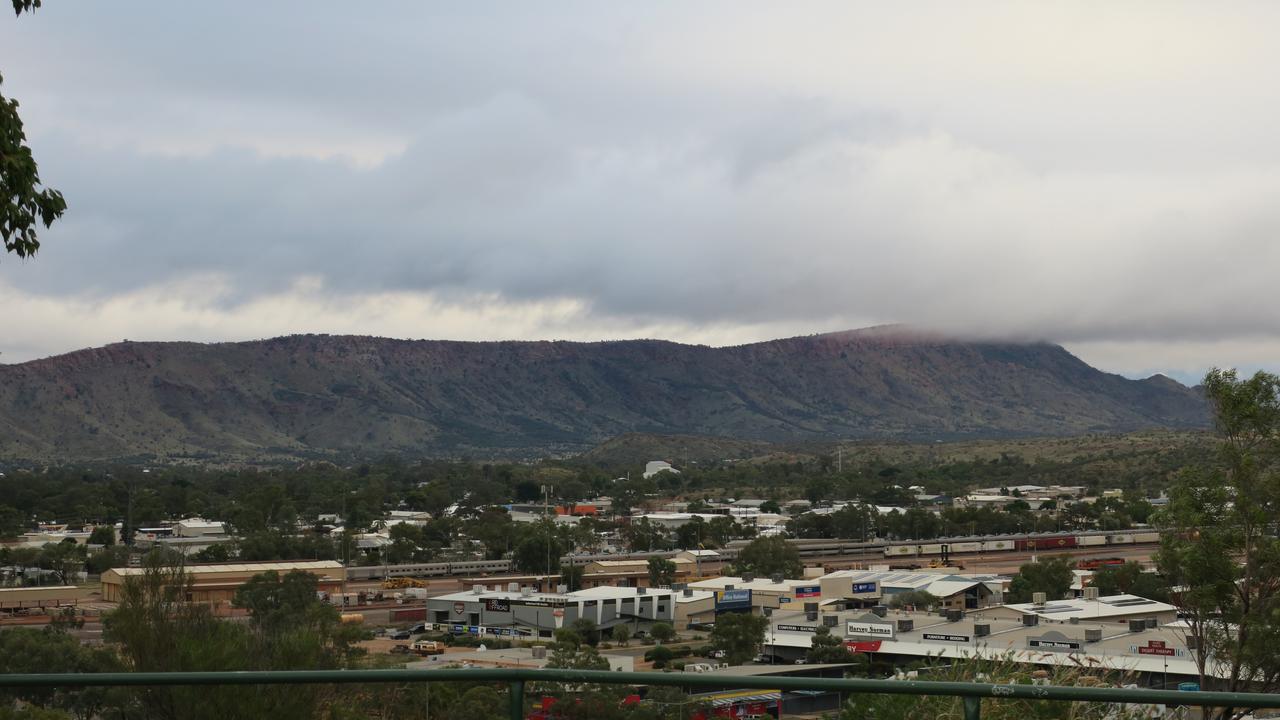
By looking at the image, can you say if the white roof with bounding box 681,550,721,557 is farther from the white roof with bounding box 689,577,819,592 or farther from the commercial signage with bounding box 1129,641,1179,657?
the commercial signage with bounding box 1129,641,1179,657

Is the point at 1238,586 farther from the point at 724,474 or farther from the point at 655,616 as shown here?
the point at 724,474

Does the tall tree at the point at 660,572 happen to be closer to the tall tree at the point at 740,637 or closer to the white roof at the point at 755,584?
the white roof at the point at 755,584

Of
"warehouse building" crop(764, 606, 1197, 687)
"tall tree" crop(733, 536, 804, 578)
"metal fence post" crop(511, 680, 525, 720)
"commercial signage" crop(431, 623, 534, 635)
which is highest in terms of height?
"metal fence post" crop(511, 680, 525, 720)

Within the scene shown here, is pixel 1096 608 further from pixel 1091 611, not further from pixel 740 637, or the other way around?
pixel 740 637

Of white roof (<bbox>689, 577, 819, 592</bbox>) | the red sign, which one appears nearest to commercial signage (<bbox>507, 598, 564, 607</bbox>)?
white roof (<bbox>689, 577, 819, 592</bbox>)

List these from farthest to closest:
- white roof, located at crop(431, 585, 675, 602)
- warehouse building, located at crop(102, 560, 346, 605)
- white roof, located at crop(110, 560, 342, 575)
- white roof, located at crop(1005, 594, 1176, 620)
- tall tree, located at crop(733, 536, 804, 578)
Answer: tall tree, located at crop(733, 536, 804, 578) < white roof, located at crop(110, 560, 342, 575) < white roof, located at crop(431, 585, 675, 602) < warehouse building, located at crop(102, 560, 346, 605) < white roof, located at crop(1005, 594, 1176, 620)

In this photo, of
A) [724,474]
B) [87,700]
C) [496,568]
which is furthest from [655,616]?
[724,474]

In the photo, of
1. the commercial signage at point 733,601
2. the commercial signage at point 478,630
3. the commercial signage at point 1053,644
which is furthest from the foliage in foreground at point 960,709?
the commercial signage at point 733,601
